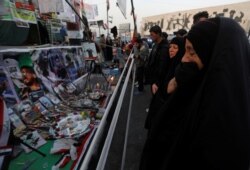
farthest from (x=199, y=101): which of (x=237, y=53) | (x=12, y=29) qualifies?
(x=12, y=29)

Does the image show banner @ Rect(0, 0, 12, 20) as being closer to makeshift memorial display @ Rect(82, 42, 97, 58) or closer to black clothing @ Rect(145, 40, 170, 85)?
black clothing @ Rect(145, 40, 170, 85)

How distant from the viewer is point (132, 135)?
8.92 ft

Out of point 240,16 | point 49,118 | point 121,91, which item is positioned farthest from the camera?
point 240,16

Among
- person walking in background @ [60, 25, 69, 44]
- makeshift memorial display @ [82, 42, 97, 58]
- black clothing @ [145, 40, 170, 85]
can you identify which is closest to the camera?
black clothing @ [145, 40, 170, 85]

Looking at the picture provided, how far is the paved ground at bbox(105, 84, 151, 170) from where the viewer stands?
1.42 metres

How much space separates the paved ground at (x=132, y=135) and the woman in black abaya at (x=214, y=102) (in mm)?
561

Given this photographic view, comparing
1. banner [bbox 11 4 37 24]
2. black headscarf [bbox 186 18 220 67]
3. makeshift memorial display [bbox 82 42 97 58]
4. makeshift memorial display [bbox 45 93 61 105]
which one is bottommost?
makeshift memorial display [bbox 45 93 61 105]

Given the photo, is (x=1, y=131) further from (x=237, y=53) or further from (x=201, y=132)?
(x=237, y=53)

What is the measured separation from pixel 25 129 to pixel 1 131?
0.42 meters

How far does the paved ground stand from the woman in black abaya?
0.56 metres

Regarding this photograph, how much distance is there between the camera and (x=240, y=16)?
16828 millimetres

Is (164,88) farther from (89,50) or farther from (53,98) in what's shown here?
(89,50)

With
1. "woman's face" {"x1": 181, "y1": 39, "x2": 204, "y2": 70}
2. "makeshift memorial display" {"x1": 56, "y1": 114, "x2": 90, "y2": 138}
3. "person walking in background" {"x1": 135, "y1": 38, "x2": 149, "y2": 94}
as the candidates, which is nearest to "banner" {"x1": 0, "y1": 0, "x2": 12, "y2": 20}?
"makeshift memorial display" {"x1": 56, "y1": 114, "x2": 90, "y2": 138}

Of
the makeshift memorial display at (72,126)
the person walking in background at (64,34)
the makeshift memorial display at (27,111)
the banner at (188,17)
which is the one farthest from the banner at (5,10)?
the banner at (188,17)
